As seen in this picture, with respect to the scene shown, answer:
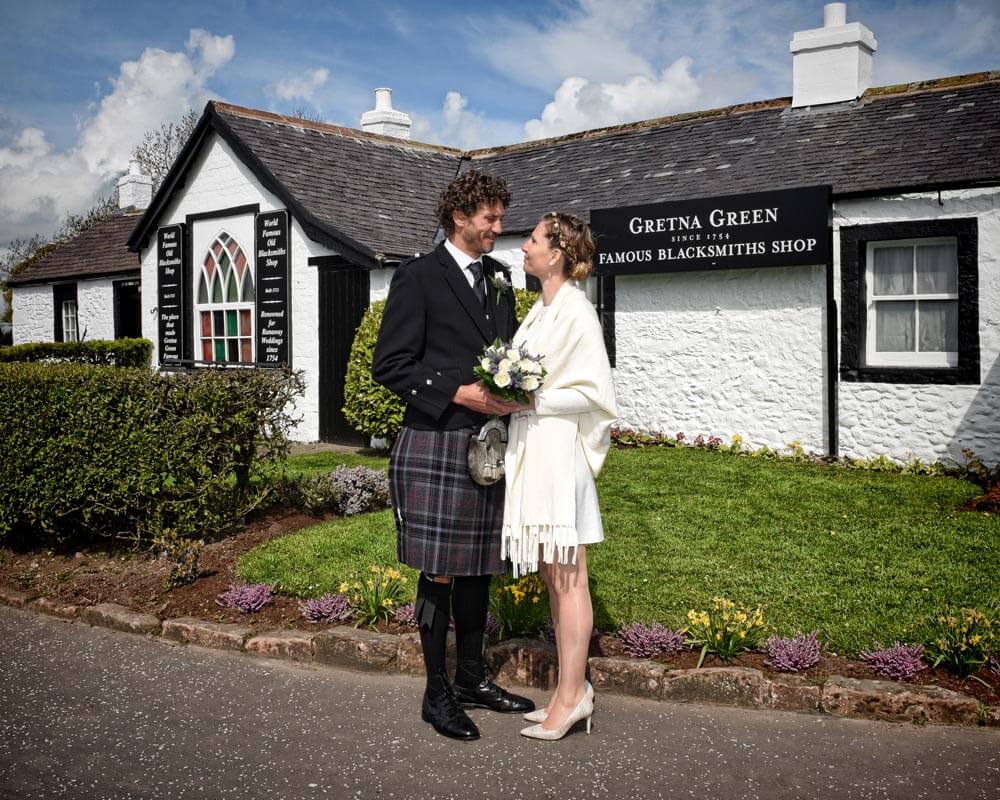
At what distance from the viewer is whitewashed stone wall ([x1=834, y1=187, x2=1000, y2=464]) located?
10.3 metres

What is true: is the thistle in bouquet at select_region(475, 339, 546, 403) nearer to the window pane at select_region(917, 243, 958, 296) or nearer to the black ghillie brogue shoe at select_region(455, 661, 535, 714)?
the black ghillie brogue shoe at select_region(455, 661, 535, 714)

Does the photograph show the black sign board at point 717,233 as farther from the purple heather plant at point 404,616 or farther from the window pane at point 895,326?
the purple heather plant at point 404,616

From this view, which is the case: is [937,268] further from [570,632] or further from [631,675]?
[570,632]

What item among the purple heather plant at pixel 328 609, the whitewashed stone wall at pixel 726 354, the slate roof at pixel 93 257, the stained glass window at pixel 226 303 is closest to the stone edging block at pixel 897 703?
the purple heather plant at pixel 328 609

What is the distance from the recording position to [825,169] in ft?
38.5

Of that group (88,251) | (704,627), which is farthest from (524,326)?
(88,251)

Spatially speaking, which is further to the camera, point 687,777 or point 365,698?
point 365,698

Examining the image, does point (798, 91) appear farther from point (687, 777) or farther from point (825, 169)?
point (687, 777)

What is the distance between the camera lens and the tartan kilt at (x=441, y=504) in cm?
413

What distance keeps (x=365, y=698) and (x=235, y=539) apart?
3.21 metres

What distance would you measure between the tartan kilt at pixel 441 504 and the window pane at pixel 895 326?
843cm

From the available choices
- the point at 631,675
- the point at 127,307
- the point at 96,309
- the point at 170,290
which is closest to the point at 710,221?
the point at 631,675

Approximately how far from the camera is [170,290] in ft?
55.5

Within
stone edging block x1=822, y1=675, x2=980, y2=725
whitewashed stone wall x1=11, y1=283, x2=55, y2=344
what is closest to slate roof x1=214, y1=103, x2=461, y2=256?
whitewashed stone wall x1=11, y1=283, x2=55, y2=344
